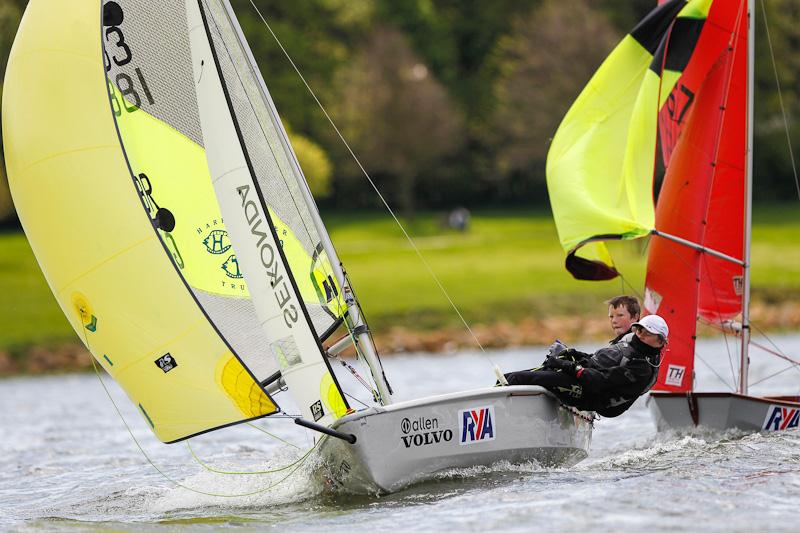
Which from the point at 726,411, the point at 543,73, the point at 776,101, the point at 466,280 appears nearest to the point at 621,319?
the point at 726,411

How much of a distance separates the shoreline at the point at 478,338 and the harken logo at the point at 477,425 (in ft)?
54.7

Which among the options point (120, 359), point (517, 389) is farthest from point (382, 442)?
point (120, 359)

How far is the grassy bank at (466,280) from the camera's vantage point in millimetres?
28062

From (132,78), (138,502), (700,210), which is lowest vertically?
(138,502)

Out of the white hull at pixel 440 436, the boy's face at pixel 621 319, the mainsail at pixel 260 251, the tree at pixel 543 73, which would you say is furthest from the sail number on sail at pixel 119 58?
the tree at pixel 543 73

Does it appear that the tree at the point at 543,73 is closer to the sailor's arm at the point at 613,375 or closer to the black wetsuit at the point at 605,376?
the black wetsuit at the point at 605,376

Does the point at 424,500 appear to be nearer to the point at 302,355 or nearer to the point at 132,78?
the point at 302,355

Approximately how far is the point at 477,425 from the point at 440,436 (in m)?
0.34

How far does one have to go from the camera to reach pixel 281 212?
10188mm

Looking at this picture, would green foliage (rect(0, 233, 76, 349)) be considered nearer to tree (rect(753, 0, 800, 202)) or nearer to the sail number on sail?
the sail number on sail

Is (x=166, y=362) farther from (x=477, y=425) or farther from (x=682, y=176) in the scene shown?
(x=682, y=176)

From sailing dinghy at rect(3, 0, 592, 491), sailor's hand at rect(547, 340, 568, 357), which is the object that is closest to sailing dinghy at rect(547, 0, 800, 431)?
sailor's hand at rect(547, 340, 568, 357)

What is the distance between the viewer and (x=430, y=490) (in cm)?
898

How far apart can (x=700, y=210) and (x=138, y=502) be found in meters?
6.13
